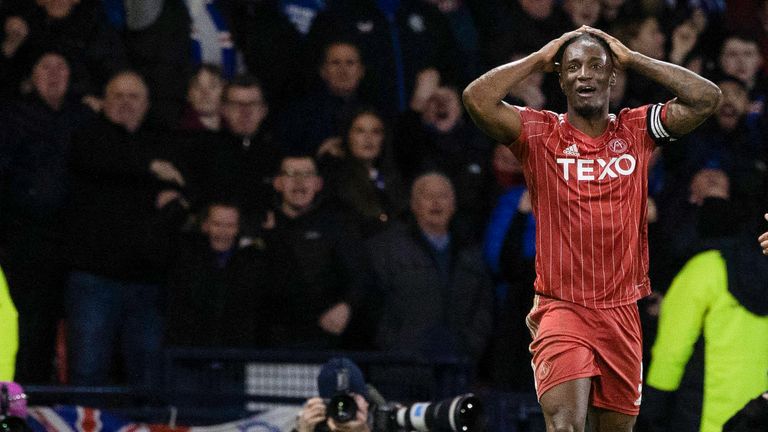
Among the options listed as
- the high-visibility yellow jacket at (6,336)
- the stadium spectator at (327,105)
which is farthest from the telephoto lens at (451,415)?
the stadium spectator at (327,105)

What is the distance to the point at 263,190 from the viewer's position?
10141mm

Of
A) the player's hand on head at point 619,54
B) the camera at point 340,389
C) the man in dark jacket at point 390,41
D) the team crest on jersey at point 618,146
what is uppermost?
the man in dark jacket at point 390,41

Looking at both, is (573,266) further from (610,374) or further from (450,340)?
(450,340)

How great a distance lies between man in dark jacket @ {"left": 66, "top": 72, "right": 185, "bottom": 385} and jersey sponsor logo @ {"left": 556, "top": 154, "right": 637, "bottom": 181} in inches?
153

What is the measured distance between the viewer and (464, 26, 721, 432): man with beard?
6180 millimetres

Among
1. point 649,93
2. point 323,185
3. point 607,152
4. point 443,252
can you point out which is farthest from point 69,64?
point 607,152

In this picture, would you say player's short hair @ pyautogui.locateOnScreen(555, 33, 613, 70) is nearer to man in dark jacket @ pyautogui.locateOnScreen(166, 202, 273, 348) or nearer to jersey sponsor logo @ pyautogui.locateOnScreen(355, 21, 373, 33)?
man in dark jacket @ pyautogui.locateOnScreen(166, 202, 273, 348)

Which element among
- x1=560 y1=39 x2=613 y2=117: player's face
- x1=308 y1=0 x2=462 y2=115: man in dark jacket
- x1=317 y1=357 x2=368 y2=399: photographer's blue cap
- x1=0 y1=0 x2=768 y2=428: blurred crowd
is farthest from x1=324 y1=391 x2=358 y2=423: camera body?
x1=308 y1=0 x2=462 y2=115: man in dark jacket

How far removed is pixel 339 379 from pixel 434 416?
534 mm

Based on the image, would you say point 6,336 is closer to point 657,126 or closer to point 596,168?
point 596,168

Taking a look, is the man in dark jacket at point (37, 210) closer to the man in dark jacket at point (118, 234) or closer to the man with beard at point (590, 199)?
the man in dark jacket at point (118, 234)

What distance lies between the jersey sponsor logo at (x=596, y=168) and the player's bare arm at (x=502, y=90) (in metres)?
0.27

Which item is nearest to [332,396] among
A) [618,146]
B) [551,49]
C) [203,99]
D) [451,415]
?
[451,415]

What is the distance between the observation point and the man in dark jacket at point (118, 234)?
944cm
